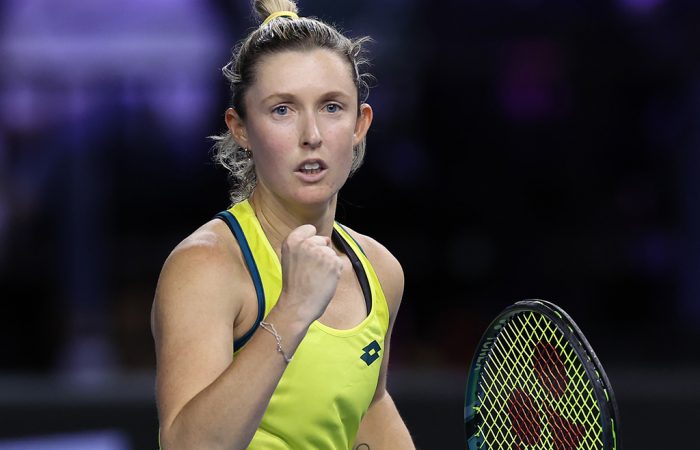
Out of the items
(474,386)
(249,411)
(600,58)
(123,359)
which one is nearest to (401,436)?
(474,386)

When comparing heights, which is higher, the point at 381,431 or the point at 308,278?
the point at 308,278

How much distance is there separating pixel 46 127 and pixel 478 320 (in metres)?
2.79

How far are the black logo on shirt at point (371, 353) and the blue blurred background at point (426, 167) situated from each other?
419 cm

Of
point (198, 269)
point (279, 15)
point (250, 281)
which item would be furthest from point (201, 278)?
point (279, 15)

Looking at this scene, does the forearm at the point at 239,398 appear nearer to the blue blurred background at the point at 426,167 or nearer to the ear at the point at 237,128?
the ear at the point at 237,128

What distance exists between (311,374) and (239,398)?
1.29ft

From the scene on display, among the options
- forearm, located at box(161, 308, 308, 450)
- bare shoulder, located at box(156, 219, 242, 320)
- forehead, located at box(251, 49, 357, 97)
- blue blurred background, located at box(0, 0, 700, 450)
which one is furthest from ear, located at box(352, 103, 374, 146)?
blue blurred background, located at box(0, 0, 700, 450)

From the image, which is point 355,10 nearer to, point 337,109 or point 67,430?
point 67,430

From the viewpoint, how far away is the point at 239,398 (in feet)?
7.67

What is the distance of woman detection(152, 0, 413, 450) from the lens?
238 cm

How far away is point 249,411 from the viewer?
92.5 inches

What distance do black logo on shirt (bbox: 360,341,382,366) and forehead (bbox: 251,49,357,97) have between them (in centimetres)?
58

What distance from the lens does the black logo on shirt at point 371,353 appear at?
283cm

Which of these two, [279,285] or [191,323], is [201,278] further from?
[279,285]
